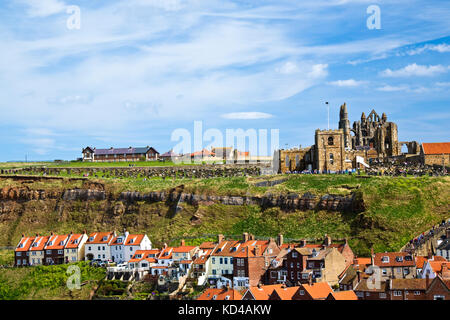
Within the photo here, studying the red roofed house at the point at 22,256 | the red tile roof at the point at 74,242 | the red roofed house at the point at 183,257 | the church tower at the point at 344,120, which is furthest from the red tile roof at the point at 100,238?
the church tower at the point at 344,120

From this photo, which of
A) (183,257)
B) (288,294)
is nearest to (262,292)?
Result: (288,294)

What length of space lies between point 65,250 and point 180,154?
6143cm

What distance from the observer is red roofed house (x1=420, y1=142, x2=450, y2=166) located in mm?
91562

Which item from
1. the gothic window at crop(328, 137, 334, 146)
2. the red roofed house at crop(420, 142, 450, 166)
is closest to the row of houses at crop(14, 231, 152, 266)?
the gothic window at crop(328, 137, 334, 146)

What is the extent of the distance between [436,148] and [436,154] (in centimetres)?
178

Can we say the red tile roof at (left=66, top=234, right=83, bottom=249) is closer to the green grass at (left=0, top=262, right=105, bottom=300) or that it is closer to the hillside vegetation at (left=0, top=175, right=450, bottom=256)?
the green grass at (left=0, top=262, right=105, bottom=300)

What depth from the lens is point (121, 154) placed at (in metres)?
136

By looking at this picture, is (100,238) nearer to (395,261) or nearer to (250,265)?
(250,265)

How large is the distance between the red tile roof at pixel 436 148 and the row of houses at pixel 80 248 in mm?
49495

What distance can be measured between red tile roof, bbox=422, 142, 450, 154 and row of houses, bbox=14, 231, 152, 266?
162 ft

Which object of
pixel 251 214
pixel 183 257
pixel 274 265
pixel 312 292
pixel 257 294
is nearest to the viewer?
pixel 312 292

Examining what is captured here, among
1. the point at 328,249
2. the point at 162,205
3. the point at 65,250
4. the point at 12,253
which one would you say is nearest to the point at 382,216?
the point at 328,249

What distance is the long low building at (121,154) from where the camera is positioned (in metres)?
135
